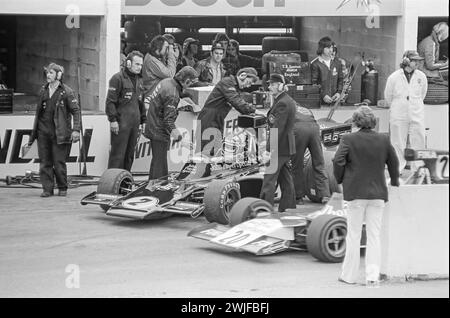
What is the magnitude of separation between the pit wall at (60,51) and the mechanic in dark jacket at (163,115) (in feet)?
10.4

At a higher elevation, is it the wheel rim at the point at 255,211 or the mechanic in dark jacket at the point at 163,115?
the mechanic in dark jacket at the point at 163,115

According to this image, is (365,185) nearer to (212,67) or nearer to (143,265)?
(143,265)

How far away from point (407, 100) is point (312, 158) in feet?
11.1

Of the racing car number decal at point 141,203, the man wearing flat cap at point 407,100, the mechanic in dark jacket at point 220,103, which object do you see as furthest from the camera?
the man wearing flat cap at point 407,100

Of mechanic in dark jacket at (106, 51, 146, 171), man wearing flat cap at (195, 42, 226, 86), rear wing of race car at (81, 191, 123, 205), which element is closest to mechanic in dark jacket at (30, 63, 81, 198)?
mechanic in dark jacket at (106, 51, 146, 171)

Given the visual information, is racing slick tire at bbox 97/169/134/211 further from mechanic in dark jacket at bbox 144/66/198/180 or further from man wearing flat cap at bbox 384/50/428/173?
man wearing flat cap at bbox 384/50/428/173

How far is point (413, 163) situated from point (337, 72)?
26.3 ft

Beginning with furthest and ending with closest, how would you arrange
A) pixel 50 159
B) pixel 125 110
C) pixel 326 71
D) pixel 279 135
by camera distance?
pixel 326 71 → pixel 125 110 → pixel 50 159 → pixel 279 135

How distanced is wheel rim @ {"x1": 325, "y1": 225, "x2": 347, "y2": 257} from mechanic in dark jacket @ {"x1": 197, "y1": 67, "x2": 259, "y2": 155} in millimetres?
3303

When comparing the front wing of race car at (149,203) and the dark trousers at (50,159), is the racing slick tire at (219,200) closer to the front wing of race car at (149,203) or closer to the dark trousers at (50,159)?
the front wing of race car at (149,203)

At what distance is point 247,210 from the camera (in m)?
12.0

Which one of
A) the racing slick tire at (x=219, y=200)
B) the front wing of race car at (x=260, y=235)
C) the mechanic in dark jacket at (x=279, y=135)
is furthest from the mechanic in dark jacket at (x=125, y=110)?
the front wing of race car at (x=260, y=235)

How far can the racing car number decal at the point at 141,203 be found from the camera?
13.0m

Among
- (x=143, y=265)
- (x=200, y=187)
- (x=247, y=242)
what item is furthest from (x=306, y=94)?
(x=143, y=265)
